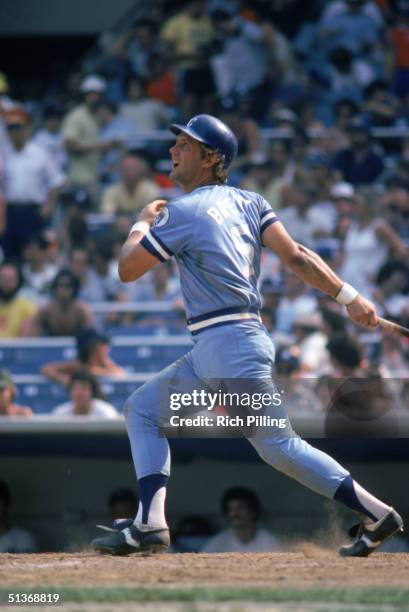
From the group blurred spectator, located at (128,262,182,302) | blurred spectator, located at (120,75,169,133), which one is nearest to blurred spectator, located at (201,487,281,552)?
blurred spectator, located at (128,262,182,302)

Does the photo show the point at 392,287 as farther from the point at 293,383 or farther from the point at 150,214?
the point at 150,214

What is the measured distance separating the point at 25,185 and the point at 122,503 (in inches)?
231

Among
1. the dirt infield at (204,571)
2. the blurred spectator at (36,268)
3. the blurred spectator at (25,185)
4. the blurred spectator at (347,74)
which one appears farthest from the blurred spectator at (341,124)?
the dirt infield at (204,571)

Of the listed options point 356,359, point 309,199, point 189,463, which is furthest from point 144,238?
point 309,199

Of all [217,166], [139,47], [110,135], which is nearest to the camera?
[217,166]

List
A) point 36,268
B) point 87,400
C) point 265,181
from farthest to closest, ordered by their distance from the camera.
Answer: point 265,181, point 36,268, point 87,400

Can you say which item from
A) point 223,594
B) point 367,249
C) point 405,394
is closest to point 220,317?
point 223,594

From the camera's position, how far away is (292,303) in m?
10.4

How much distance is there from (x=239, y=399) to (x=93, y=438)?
2.27 metres

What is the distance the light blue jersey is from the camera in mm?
5105

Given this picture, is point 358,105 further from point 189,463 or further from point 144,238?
point 144,238

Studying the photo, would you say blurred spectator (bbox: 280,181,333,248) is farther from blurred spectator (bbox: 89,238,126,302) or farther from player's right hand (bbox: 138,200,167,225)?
player's right hand (bbox: 138,200,167,225)

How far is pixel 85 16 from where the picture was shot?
1723 centimetres

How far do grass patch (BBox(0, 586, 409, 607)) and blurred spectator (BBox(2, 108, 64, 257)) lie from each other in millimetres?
8252
